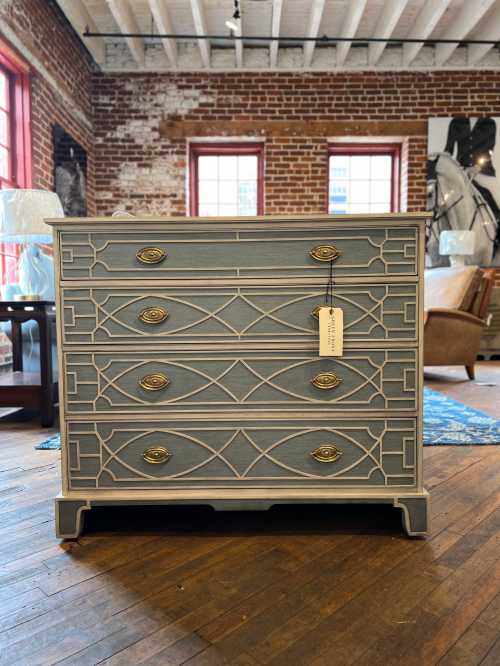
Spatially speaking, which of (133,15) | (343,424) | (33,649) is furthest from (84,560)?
(133,15)

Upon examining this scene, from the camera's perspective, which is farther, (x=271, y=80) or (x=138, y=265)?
(x=271, y=80)

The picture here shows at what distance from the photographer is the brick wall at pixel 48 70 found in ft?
13.0

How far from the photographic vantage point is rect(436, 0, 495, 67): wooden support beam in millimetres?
4734

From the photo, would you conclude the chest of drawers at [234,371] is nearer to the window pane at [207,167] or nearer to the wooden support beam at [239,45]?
the wooden support beam at [239,45]

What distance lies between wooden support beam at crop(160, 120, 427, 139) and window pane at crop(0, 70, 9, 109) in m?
2.08

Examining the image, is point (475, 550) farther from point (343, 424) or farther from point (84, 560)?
point (84, 560)

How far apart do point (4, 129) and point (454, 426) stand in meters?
4.30

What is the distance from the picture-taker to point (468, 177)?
588cm

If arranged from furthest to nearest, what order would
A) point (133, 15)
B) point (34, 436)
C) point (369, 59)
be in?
point (369, 59), point (133, 15), point (34, 436)

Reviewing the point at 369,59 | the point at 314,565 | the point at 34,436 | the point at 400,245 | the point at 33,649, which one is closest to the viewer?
the point at 33,649

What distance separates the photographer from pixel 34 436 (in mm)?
2576

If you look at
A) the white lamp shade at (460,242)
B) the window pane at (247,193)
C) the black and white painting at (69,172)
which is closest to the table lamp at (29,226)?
the black and white painting at (69,172)

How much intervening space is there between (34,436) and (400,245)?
2.20 meters

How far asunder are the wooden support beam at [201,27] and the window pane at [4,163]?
7.65 feet
